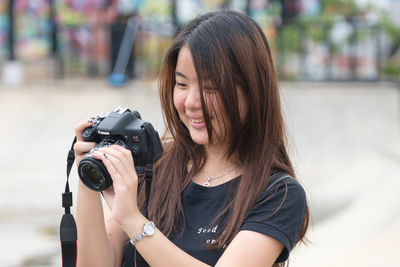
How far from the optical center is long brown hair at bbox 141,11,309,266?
2020 millimetres

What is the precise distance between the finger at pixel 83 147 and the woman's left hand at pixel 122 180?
15 centimetres

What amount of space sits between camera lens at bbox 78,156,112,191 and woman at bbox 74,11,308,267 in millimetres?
26

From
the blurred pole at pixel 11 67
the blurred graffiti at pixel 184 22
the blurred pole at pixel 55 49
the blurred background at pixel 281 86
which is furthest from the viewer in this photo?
the blurred pole at pixel 55 49

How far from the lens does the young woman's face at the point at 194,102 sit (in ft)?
6.68

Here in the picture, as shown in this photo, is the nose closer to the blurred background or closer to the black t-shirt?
the black t-shirt

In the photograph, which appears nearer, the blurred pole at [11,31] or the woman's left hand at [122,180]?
the woman's left hand at [122,180]

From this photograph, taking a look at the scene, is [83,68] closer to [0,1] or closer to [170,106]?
[0,1]

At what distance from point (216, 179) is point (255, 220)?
234mm

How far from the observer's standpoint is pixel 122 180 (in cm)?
192

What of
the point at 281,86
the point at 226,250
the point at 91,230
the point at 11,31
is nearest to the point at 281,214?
the point at 226,250

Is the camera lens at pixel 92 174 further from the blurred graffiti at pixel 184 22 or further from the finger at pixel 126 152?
the blurred graffiti at pixel 184 22

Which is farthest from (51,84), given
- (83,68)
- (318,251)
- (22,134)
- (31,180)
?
(318,251)

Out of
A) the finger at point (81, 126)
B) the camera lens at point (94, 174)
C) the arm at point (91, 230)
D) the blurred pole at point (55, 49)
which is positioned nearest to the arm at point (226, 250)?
the camera lens at point (94, 174)

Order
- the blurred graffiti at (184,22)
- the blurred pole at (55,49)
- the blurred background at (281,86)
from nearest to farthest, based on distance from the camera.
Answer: the blurred background at (281,86), the blurred graffiti at (184,22), the blurred pole at (55,49)
